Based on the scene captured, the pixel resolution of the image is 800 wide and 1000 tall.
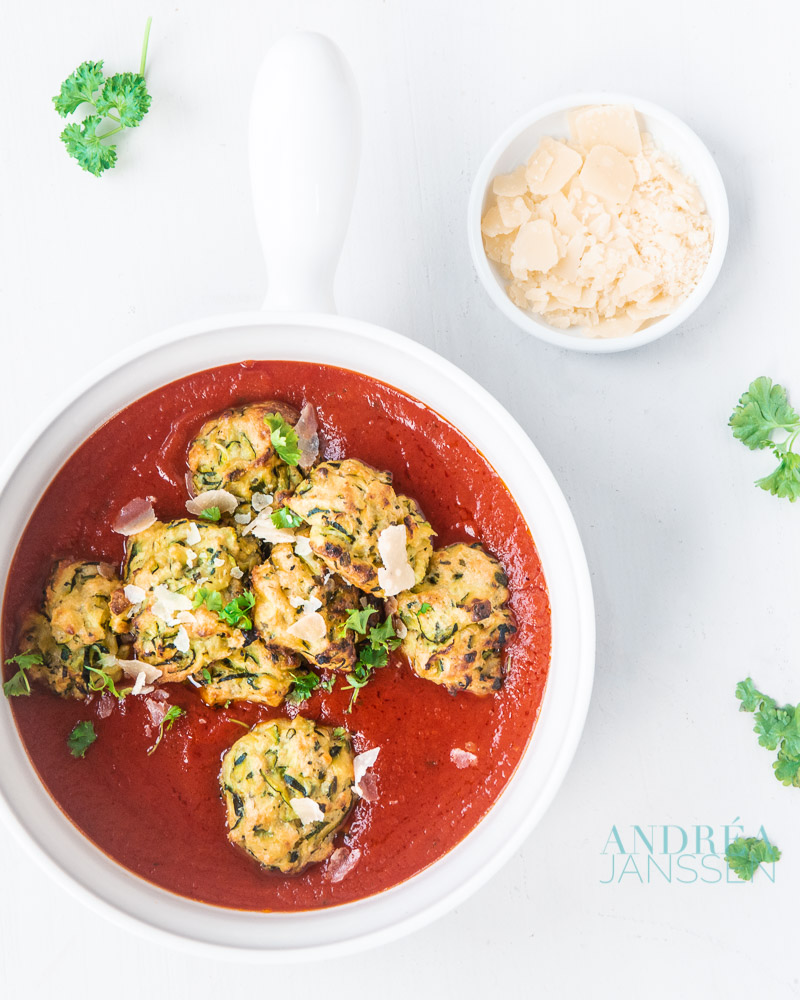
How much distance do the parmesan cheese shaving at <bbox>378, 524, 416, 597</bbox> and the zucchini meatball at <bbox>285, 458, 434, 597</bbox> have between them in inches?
0.9

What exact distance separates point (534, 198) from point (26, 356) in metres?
1.88

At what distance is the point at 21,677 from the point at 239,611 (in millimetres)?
653

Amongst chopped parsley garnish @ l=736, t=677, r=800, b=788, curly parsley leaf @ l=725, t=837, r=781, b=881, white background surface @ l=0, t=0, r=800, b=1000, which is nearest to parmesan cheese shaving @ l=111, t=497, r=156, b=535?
white background surface @ l=0, t=0, r=800, b=1000

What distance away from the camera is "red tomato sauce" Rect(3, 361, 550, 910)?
8.74ft

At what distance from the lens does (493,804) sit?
8.89 feet

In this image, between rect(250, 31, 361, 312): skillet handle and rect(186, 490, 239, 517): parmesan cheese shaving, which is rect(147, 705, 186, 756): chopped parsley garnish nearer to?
rect(186, 490, 239, 517): parmesan cheese shaving

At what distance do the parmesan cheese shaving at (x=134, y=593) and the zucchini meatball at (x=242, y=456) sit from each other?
34 centimetres

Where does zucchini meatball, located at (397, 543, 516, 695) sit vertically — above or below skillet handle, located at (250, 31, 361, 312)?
below

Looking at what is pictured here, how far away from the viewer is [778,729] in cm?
325

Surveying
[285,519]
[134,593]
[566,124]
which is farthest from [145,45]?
[134,593]

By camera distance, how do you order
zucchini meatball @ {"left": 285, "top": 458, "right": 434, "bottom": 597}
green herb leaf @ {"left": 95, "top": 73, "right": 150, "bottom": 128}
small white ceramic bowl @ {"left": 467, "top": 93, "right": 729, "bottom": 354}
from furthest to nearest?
green herb leaf @ {"left": 95, "top": 73, "right": 150, "bottom": 128} → small white ceramic bowl @ {"left": 467, "top": 93, "right": 729, "bottom": 354} → zucchini meatball @ {"left": 285, "top": 458, "right": 434, "bottom": 597}

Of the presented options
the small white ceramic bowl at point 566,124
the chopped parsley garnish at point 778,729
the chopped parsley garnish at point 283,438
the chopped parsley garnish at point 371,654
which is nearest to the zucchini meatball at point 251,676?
the chopped parsley garnish at point 371,654

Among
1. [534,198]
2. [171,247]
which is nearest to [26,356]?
[171,247]

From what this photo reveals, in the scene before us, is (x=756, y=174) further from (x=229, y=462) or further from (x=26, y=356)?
(x=26, y=356)
